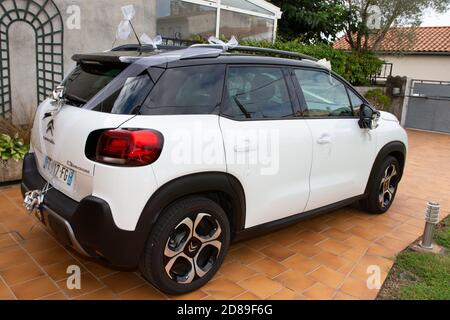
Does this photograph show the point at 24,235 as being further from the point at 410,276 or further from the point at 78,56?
the point at 410,276

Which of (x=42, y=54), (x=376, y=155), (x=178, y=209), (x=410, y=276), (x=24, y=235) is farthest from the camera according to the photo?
Result: (x=42, y=54)

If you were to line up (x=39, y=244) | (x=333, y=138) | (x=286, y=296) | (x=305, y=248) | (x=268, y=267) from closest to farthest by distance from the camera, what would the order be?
1. (x=286, y=296)
2. (x=268, y=267)
3. (x=39, y=244)
4. (x=333, y=138)
5. (x=305, y=248)

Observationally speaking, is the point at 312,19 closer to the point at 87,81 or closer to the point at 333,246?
the point at 333,246

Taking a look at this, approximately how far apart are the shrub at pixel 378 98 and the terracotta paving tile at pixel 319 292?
10.1m

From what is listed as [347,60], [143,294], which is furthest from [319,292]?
[347,60]

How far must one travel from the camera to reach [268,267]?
10.8 ft

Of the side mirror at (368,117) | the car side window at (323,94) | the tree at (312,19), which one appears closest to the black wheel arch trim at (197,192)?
the car side window at (323,94)

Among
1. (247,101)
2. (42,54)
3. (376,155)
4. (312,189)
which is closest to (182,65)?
(247,101)

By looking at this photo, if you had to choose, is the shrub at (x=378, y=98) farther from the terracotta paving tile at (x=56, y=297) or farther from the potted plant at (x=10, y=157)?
the terracotta paving tile at (x=56, y=297)

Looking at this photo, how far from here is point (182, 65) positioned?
2.69 meters

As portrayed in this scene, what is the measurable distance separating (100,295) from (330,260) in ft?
6.29

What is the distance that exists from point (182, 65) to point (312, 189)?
62.1 inches

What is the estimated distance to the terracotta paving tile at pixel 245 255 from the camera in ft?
11.2

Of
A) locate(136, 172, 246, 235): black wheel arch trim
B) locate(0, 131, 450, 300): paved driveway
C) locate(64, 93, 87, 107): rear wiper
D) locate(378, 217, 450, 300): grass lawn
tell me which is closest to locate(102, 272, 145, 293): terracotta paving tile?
locate(0, 131, 450, 300): paved driveway
